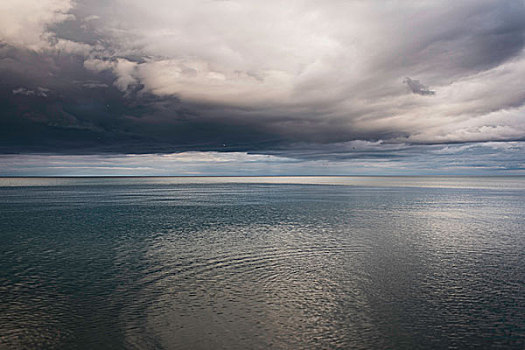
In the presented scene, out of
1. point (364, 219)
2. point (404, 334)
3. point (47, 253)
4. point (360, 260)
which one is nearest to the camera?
point (404, 334)

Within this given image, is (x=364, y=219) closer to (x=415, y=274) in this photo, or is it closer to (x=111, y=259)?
(x=415, y=274)

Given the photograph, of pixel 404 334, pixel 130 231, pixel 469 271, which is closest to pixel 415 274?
pixel 469 271

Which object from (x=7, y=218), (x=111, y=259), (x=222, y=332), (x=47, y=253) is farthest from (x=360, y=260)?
(x=7, y=218)

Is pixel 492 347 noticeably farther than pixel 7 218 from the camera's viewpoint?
No

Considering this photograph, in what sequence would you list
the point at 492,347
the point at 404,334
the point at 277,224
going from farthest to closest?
the point at 277,224
the point at 404,334
the point at 492,347

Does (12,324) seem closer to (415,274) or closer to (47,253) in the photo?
(47,253)

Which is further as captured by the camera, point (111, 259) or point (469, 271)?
point (111, 259)

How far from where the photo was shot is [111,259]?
3228 centimetres

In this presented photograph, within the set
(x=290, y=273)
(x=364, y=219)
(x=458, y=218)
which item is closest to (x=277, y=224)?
(x=364, y=219)

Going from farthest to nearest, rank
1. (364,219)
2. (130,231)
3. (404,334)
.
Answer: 1. (364,219)
2. (130,231)
3. (404,334)

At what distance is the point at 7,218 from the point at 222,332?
6163 cm

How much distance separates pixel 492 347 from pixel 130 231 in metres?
42.7

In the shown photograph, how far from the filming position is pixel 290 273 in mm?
27516

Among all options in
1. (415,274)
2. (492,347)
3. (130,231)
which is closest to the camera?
(492,347)
